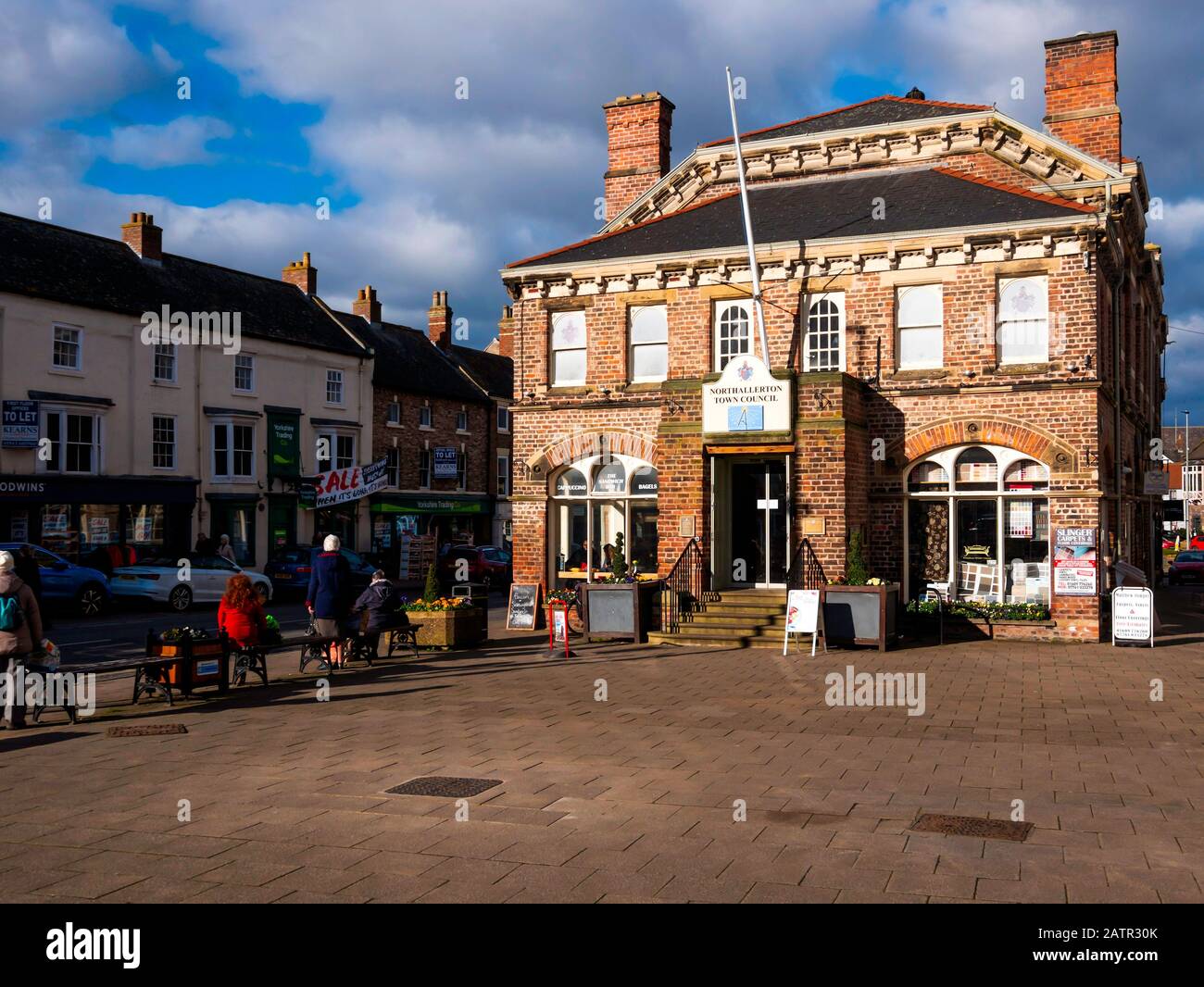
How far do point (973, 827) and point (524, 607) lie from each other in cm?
1495

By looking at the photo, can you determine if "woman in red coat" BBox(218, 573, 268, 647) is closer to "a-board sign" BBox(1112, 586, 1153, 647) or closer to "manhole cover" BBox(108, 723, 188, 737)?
"manhole cover" BBox(108, 723, 188, 737)

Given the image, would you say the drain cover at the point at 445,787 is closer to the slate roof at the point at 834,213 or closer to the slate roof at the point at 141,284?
the slate roof at the point at 834,213

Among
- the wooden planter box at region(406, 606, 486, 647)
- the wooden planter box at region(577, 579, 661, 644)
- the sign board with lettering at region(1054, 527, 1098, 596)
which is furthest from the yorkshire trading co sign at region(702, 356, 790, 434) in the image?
the wooden planter box at region(406, 606, 486, 647)

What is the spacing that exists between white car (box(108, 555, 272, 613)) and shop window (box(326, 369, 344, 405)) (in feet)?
49.9

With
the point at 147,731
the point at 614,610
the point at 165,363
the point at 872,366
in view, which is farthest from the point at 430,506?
the point at 147,731

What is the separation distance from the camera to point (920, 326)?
69.3 ft

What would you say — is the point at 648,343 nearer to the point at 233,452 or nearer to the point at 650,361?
the point at 650,361

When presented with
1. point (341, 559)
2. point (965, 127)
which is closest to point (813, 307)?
point (965, 127)

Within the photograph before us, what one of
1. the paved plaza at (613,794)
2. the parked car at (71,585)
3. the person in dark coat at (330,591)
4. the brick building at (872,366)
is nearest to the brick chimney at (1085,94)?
the brick building at (872,366)

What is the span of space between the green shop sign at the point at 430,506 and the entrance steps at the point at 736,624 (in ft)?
91.3

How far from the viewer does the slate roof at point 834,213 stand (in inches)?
824

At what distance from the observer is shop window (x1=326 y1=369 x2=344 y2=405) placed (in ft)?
142

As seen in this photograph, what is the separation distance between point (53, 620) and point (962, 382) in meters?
19.8
